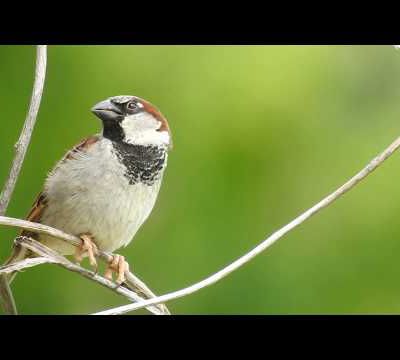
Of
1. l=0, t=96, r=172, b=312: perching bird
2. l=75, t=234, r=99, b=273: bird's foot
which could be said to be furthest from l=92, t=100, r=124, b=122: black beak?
l=75, t=234, r=99, b=273: bird's foot

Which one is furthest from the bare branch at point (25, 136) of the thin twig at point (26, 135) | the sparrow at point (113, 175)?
the sparrow at point (113, 175)

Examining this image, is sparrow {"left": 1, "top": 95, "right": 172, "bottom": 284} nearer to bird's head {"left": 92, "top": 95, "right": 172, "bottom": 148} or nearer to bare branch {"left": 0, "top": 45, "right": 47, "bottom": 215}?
bird's head {"left": 92, "top": 95, "right": 172, "bottom": 148}

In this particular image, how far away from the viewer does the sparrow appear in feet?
6.66

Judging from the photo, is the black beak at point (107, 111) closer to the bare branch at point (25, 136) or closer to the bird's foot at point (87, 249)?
the bird's foot at point (87, 249)

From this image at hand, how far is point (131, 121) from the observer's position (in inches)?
79.8

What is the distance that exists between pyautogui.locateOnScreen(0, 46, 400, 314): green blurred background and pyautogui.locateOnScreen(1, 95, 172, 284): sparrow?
484mm

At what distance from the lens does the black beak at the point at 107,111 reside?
6.54 feet

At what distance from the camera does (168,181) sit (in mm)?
2660

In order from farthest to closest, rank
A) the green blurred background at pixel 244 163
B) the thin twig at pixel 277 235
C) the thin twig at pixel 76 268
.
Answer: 1. the green blurred background at pixel 244 163
2. the thin twig at pixel 76 268
3. the thin twig at pixel 277 235

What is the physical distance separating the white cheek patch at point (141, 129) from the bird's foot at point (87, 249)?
0.27m

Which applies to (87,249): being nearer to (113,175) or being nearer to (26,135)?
(113,175)
